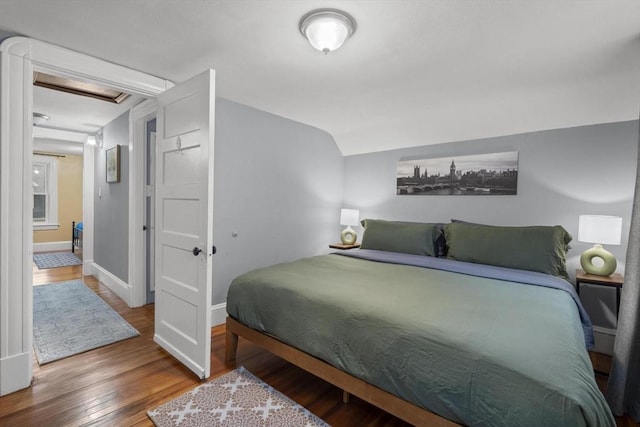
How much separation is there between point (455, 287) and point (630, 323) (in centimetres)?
94

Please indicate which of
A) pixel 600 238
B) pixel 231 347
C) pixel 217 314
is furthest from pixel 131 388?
pixel 600 238

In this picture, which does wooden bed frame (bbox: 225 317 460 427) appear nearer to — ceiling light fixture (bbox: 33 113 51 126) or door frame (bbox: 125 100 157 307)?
door frame (bbox: 125 100 157 307)

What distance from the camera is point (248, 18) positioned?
5.47ft

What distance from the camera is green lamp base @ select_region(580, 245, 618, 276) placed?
2.44m

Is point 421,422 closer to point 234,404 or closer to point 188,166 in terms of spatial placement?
point 234,404

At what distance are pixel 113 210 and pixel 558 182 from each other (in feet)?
16.8

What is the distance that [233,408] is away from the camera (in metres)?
1.76

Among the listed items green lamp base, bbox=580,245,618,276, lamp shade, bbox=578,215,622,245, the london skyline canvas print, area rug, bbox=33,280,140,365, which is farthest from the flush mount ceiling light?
area rug, bbox=33,280,140,365

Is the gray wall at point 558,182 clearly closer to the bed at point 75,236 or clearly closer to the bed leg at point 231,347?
the bed leg at point 231,347

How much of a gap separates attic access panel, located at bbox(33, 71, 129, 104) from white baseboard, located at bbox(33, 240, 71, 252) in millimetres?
5211

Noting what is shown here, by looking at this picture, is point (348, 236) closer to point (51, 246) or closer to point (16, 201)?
point (16, 201)

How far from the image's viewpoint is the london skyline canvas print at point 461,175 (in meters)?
3.16

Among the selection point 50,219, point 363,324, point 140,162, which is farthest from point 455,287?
point 50,219

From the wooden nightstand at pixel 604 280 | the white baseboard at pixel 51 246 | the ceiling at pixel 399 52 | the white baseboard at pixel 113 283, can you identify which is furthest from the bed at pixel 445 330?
the white baseboard at pixel 51 246
